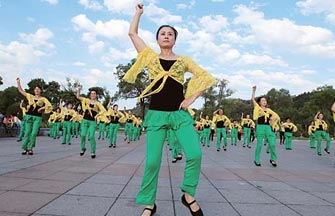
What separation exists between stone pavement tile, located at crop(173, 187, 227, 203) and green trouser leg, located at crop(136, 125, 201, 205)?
1.40m

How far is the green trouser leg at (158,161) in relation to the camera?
3.61 metres

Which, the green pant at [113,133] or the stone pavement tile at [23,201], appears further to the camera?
the green pant at [113,133]

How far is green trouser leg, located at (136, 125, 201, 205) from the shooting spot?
3.61m

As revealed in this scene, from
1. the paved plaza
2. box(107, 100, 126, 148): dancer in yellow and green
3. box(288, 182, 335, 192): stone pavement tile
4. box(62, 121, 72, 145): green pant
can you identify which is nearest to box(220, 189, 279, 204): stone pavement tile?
the paved plaza

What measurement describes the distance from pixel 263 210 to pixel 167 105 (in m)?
2.03

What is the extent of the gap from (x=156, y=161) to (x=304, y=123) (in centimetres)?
8761

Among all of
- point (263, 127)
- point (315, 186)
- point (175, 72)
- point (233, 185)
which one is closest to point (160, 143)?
point (175, 72)

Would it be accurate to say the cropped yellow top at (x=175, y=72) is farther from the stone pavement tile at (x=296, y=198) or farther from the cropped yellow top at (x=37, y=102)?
the cropped yellow top at (x=37, y=102)

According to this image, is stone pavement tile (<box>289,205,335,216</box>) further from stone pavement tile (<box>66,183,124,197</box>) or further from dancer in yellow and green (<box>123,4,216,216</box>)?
stone pavement tile (<box>66,183,124,197</box>)

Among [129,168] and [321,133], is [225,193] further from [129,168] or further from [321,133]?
[321,133]

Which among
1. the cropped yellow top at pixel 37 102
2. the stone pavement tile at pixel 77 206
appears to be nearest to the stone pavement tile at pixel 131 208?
the stone pavement tile at pixel 77 206

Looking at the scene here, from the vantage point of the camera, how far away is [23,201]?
14.5 ft

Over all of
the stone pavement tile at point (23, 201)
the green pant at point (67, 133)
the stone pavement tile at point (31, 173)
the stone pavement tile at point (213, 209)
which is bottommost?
the stone pavement tile at point (31, 173)

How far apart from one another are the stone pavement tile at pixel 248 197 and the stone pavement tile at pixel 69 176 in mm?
2708
